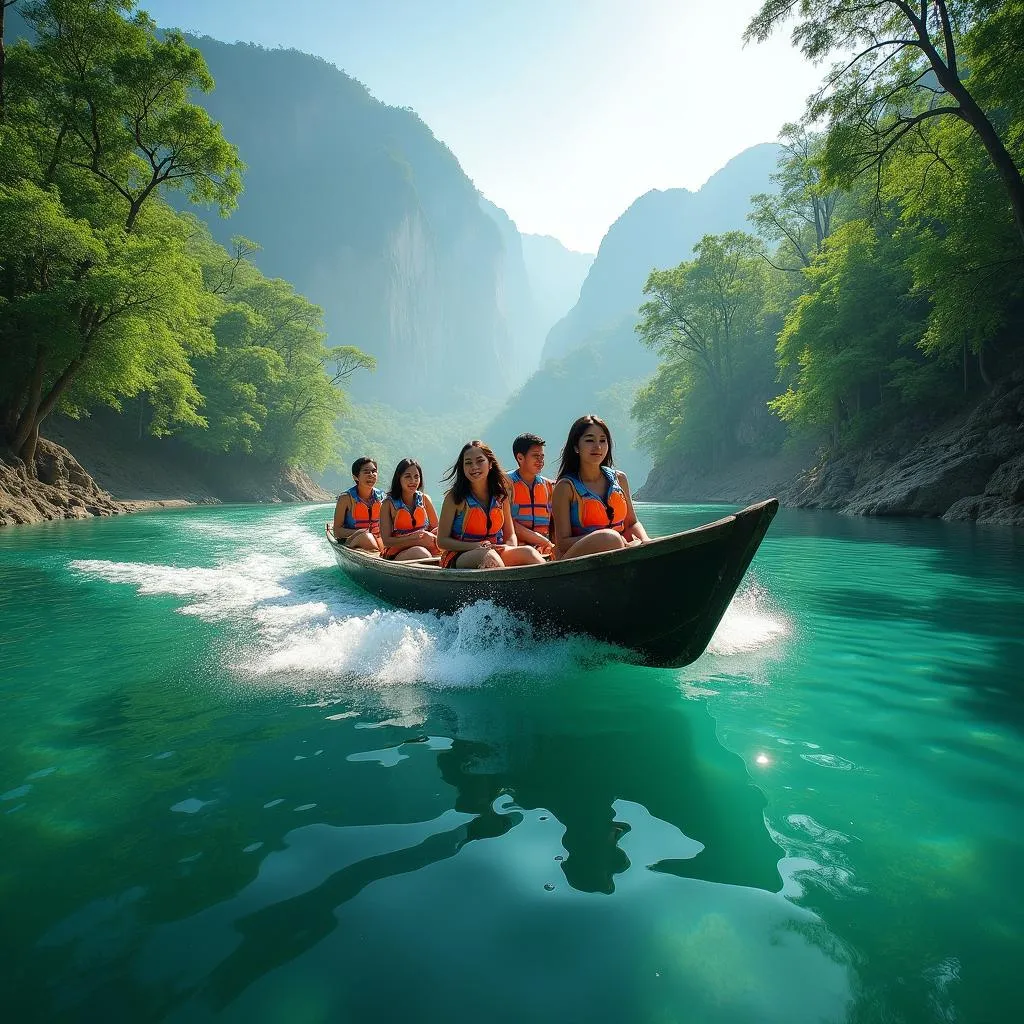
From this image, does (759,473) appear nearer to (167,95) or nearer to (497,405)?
(167,95)

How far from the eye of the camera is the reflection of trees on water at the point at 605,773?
2.04 m

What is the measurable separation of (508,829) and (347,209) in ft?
544

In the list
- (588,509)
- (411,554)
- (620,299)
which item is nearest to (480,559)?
(588,509)

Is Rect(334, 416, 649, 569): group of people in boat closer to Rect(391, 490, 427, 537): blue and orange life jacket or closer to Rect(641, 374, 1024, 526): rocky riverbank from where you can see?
Rect(391, 490, 427, 537): blue and orange life jacket

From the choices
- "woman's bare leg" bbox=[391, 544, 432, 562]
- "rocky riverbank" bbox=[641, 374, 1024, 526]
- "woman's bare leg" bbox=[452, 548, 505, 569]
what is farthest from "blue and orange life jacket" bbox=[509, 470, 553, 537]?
"rocky riverbank" bbox=[641, 374, 1024, 526]

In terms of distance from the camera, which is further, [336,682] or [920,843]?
[336,682]

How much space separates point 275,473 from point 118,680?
1387 inches

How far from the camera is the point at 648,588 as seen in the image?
3574 mm

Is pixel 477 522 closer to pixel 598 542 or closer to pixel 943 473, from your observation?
pixel 598 542

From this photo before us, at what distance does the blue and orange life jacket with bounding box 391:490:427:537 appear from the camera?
22.6ft

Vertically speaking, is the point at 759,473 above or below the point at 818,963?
above

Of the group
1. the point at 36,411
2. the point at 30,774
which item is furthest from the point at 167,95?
the point at 30,774

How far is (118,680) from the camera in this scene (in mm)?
3945

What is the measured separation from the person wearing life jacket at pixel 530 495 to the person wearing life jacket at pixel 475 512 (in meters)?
0.46
